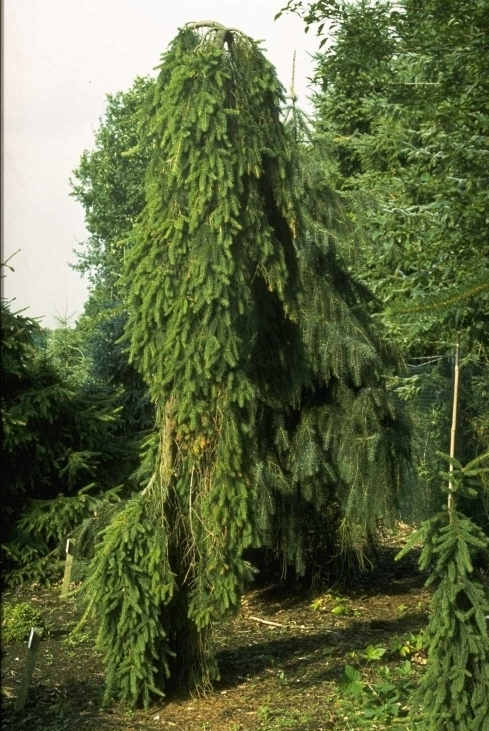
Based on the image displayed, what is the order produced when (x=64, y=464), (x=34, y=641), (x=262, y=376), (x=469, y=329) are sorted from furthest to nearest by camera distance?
1. (x=64, y=464)
2. (x=262, y=376)
3. (x=469, y=329)
4. (x=34, y=641)

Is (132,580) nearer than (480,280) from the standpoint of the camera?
No

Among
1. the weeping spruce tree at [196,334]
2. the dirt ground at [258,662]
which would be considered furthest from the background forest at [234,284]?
the dirt ground at [258,662]

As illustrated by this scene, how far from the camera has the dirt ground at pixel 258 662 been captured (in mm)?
5445

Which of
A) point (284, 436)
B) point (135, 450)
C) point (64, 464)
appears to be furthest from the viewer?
point (135, 450)

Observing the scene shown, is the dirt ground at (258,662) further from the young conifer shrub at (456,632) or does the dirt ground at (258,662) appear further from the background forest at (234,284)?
the young conifer shrub at (456,632)

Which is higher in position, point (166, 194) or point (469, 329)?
point (166, 194)

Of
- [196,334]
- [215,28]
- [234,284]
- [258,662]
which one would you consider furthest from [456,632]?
[215,28]

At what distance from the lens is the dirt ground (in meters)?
5.45

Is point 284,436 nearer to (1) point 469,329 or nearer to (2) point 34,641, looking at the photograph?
(1) point 469,329

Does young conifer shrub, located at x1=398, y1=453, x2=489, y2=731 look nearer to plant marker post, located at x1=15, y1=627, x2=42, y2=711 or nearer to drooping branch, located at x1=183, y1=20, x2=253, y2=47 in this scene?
plant marker post, located at x1=15, y1=627, x2=42, y2=711

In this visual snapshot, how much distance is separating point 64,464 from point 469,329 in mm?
5484

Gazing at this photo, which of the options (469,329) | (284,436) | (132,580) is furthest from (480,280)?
(284,436)

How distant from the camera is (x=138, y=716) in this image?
18.0 ft

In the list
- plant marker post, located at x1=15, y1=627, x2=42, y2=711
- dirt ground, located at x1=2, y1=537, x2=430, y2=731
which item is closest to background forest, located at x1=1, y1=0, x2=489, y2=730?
dirt ground, located at x1=2, y1=537, x2=430, y2=731
